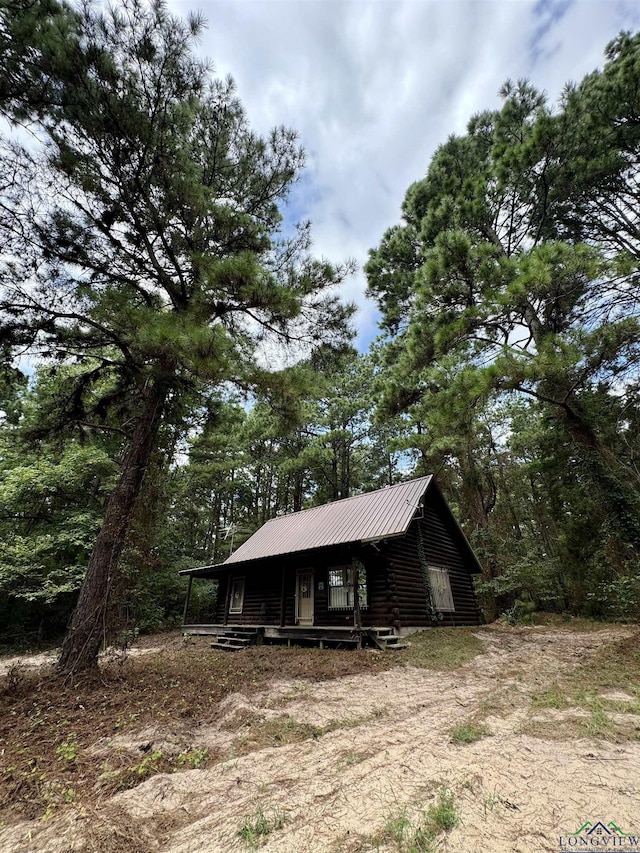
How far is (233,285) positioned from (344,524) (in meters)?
7.82

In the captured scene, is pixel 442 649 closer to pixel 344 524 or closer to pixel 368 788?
pixel 344 524

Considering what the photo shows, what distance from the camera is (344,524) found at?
36.9 ft

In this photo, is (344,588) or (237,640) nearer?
(344,588)

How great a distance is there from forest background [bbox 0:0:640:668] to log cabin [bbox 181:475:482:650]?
2649mm

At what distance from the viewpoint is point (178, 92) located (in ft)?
19.2

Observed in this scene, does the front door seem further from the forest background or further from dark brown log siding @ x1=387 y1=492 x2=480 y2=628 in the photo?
the forest background

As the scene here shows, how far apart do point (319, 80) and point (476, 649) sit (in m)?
12.3

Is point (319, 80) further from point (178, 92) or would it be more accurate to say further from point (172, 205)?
point (172, 205)

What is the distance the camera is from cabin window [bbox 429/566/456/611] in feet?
37.1

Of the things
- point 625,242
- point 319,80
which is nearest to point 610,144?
point 625,242

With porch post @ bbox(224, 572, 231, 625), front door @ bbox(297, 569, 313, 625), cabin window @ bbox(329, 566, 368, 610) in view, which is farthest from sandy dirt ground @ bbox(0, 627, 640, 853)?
porch post @ bbox(224, 572, 231, 625)

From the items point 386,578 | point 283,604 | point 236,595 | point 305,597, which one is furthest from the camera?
point 236,595

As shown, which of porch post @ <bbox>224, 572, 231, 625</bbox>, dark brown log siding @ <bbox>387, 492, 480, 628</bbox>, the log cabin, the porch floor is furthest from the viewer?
porch post @ <bbox>224, 572, 231, 625</bbox>

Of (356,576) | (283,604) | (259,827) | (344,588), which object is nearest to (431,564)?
(344,588)
